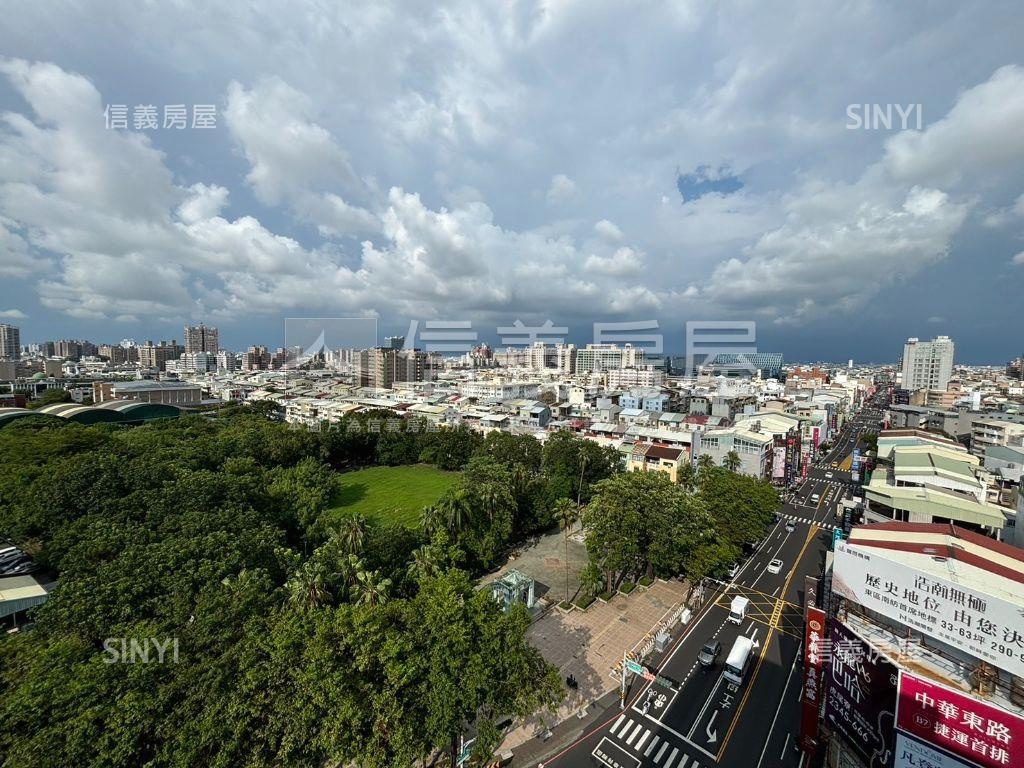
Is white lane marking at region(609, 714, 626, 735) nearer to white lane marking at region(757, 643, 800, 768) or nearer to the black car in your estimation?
white lane marking at region(757, 643, 800, 768)

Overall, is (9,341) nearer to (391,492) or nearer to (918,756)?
(391,492)

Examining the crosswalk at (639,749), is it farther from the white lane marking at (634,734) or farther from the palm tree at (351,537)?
the palm tree at (351,537)

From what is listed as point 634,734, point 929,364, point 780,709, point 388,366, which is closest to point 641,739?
point 634,734

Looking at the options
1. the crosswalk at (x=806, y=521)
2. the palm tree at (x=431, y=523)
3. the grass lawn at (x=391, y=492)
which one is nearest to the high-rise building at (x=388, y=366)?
the grass lawn at (x=391, y=492)

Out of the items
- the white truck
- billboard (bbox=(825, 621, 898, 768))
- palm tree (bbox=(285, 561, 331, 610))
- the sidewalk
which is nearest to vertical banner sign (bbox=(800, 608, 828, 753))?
billboard (bbox=(825, 621, 898, 768))

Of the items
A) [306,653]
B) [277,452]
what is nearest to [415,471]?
[277,452]

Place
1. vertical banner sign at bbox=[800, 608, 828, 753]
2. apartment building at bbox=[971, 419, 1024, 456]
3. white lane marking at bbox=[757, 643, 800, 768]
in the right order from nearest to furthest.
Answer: vertical banner sign at bbox=[800, 608, 828, 753], white lane marking at bbox=[757, 643, 800, 768], apartment building at bbox=[971, 419, 1024, 456]
